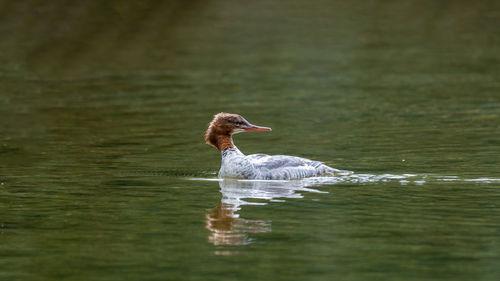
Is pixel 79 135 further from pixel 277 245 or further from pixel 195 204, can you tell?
pixel 277 245

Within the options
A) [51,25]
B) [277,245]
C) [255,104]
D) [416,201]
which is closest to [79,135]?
[255,104]

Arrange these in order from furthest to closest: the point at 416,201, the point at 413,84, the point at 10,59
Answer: the point at 10,59 < the point at 413,84 < the point at 416,201

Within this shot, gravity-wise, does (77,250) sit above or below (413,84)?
below

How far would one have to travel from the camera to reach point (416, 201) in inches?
543

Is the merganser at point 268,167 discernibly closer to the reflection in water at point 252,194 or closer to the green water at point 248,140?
the reflection in water at point 252,194

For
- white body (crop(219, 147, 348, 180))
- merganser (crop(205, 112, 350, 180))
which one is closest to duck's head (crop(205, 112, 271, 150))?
merganser (crop(205, 112, 350, 180))

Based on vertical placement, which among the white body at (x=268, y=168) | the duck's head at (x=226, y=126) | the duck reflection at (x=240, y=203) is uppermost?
the duck's head at (x=226, y=126)

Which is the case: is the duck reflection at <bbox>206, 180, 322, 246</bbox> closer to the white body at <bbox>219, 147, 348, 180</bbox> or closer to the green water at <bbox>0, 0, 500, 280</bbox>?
the green water at <bbox>0, 0, 500, 280</bbox>

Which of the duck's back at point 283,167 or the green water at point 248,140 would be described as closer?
the green water at point 248,140

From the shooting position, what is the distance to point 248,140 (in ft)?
69.7

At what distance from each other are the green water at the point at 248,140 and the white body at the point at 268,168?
0.34 metres

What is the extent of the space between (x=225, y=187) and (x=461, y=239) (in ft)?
15.9

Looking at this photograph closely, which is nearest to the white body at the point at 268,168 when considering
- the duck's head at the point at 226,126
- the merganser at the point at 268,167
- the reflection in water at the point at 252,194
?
the merganser at the point at 268,167

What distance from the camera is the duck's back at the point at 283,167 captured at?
635 inches
